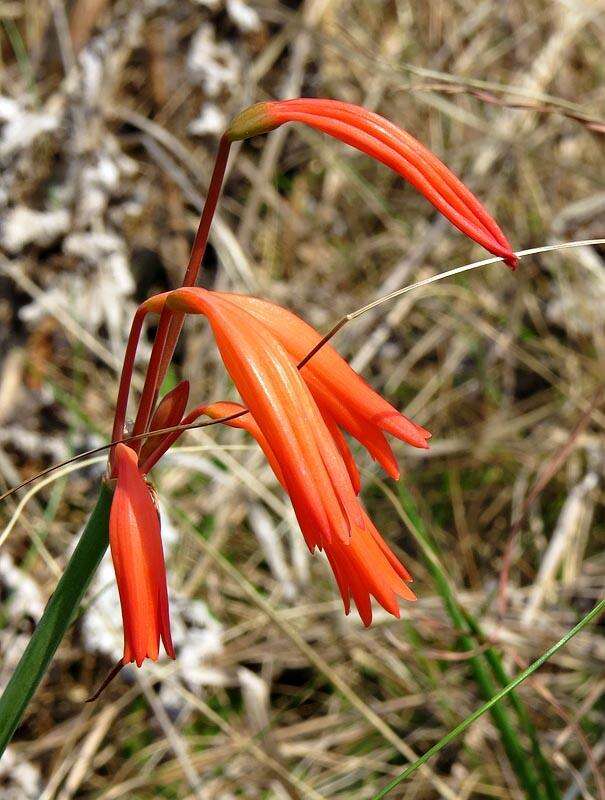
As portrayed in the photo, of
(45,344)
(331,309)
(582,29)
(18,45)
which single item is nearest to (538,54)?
(582,29)

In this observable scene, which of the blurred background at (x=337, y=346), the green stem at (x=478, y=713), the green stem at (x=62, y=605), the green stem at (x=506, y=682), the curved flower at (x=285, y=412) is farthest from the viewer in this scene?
the blurred background at (x=337, y=346)

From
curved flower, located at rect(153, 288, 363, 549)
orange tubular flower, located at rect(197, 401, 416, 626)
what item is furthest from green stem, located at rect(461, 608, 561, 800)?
curved flower, located at rect(153, 288, 363, 549)

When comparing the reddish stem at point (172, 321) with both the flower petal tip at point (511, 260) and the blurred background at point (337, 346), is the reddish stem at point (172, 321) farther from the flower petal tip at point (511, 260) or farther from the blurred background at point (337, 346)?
the blurred background at point (337, 346)

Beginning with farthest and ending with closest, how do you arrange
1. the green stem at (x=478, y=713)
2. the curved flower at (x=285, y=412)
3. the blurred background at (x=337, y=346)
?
the blurred background at (x=337, y=346) < the green stem at (x=478, y=713) < the curved flower at (x=285, y=412)

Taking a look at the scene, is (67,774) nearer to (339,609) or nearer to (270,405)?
(339,609)

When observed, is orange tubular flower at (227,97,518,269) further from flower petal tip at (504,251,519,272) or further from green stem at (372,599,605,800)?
green stem at (372,599,605,800)

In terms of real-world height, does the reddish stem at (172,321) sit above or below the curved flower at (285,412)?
above

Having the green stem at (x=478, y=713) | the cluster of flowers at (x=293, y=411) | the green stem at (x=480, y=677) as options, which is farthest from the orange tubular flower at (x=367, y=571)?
the green stem at (x=480, y=677)
